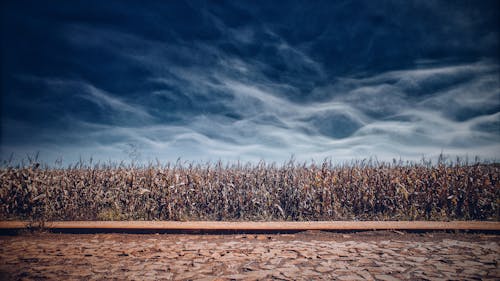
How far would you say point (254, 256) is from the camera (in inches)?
191

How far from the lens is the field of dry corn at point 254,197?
356 inches

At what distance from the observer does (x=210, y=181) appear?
32.6 feet

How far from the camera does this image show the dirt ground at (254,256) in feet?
13.3

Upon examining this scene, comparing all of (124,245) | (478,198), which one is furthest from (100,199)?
(478,198)

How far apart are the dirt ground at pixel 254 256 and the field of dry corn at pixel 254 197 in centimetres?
259

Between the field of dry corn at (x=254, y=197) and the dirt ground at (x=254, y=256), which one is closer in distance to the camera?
the dirt ground at (x=254, y=256)

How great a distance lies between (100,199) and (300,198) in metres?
7.08

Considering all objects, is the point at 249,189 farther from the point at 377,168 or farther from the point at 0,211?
the point at 0,211

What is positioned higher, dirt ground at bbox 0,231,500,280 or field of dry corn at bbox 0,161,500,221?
field of dry corn at bbox 0,161,500,221

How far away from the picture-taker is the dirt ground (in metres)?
4.05

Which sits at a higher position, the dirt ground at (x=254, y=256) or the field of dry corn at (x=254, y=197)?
the field of dry corn at (x=254, y=197)

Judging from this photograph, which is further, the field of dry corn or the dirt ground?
the field of dry corn

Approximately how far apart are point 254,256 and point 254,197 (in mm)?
4448

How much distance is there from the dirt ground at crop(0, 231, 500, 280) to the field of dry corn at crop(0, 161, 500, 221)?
259cm
